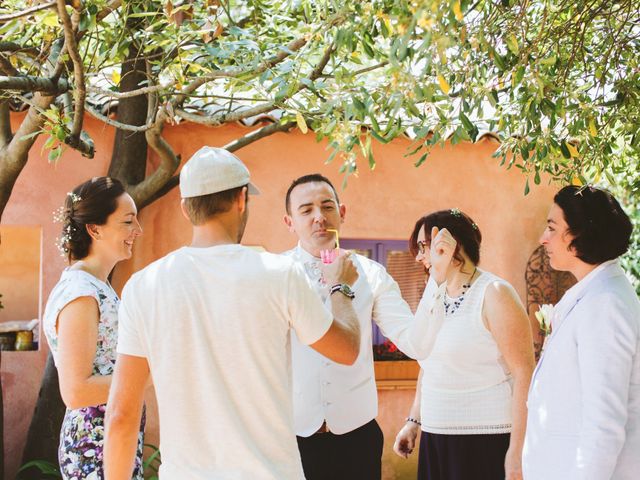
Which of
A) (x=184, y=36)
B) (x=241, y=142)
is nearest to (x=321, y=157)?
(x=241, y=142)

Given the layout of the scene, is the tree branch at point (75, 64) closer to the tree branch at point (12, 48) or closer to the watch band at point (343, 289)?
the tree branch at point (12, 48)

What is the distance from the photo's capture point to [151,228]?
7.02 meters

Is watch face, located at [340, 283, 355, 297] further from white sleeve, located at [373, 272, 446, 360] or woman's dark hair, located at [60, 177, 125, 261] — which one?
woman's dark hair, located at [60, 177, 125, 261]

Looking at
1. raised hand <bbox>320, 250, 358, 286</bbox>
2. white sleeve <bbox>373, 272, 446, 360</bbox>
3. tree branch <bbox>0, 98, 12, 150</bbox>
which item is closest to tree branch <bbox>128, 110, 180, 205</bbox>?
tree branch <bbox>0, 98, 12, 150</bbox>

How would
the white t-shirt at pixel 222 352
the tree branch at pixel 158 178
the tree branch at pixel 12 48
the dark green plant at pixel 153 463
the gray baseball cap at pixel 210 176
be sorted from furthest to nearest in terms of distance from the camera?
the dark green plant at pixel 153 463
the tree branch at pixel 158 178
the tree branch at pixel 12 48
the gray baseball cap at pixel 210 176
the white t-shirt at pixel 222 352

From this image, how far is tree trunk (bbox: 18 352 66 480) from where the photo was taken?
6035 millimetres

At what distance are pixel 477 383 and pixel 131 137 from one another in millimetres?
3834

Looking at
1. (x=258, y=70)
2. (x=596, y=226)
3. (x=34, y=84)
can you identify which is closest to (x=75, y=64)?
(x=34, y=84)

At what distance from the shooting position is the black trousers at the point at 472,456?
3.86m

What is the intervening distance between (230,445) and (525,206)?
638 cm

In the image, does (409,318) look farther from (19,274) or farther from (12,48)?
(19,274)

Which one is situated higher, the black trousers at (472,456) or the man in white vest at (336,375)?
the man in white vest at (336,375)

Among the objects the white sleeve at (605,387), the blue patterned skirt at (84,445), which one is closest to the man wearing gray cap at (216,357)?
the blue patterned skirt at (84,445)

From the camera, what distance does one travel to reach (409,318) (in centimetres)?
375
